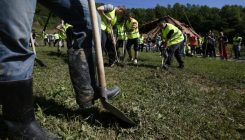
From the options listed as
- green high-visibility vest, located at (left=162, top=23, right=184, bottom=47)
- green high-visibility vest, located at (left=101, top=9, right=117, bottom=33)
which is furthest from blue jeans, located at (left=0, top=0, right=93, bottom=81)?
green high-visibility vest, located at (left=162, top=23, right=184, bottom=47)

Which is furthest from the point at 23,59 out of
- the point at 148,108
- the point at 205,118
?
the point at 205,118

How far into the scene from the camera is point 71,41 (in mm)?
3062

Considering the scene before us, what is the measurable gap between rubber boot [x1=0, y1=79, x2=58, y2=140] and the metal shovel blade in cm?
55

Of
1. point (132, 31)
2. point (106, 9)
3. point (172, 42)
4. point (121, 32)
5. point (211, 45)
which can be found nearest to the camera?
point (106, 9)

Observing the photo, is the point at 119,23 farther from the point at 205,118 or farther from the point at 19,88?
the point at 19,88

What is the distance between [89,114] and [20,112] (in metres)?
0.98

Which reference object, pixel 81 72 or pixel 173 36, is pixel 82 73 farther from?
pixel 173 36

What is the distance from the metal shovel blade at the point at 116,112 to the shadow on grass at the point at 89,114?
0.10 metres

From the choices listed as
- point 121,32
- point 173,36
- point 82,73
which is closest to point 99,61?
point 82,73

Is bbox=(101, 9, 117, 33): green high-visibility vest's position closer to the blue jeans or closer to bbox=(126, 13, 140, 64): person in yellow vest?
bbox=(126, 13, 140, 64): person in yellow vest

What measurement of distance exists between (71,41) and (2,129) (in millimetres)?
825

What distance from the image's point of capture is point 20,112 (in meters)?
2.51

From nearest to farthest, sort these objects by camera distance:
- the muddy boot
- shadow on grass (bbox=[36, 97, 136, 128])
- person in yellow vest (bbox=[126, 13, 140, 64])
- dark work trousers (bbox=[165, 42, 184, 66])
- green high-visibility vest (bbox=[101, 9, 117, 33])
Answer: the muddy boot → shadow on grass (bbox=[36, 97, 136, 128]) → green high-visibility vest (bbox=[101, 9, 117, 33]) → dark work trousers (bbox=[165, 42, 184, 66]) → person in yellow vest (bbox=[126, 13, 140, 64])

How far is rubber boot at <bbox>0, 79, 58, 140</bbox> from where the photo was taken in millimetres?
2475
